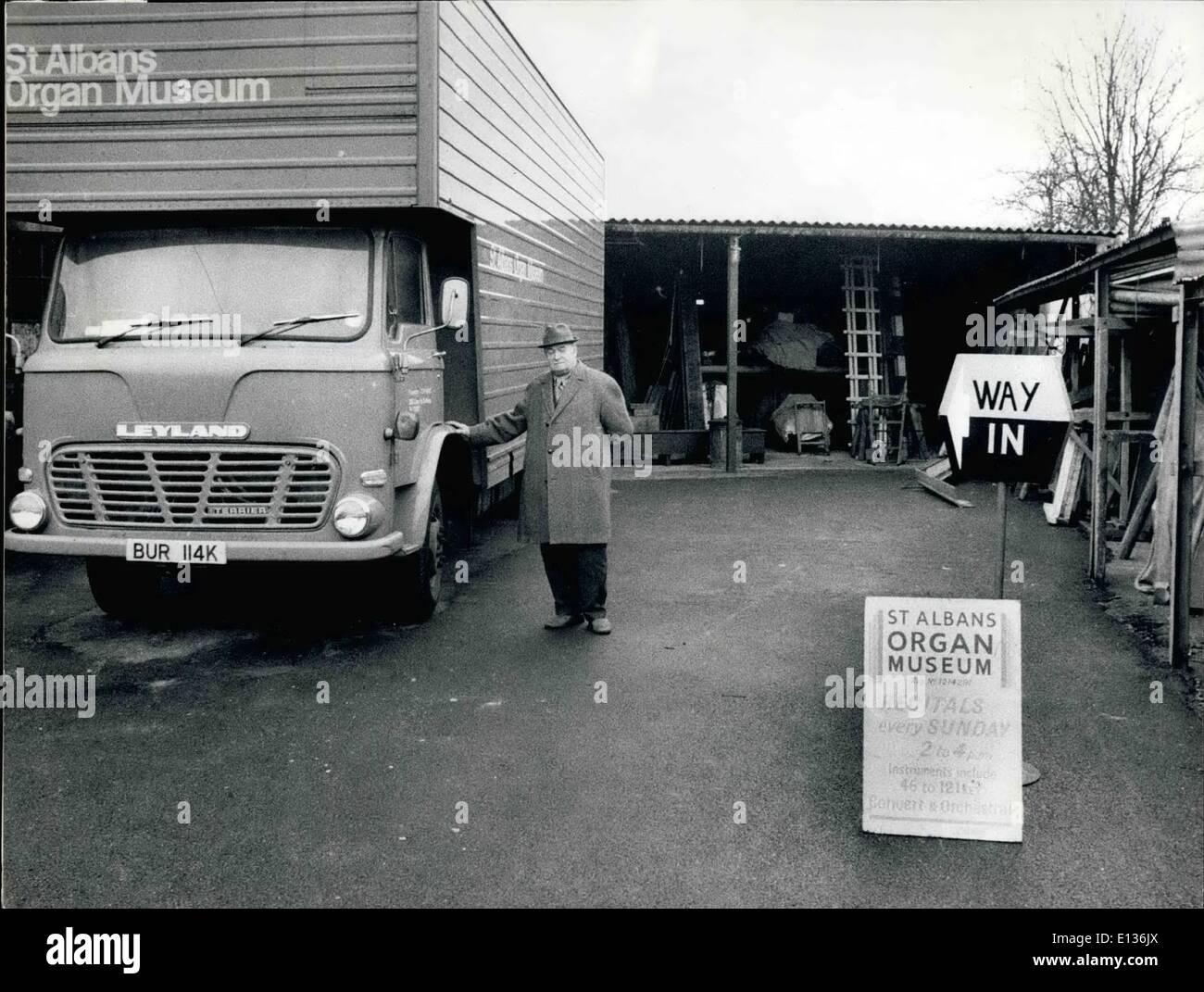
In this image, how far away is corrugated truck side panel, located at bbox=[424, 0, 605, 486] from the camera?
21.4ft

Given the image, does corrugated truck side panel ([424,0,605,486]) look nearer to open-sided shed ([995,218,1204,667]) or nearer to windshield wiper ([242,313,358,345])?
windshield wiper ([242,313,358,345])

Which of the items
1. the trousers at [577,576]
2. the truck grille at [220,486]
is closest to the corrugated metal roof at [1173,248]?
the trousers at [577,576]

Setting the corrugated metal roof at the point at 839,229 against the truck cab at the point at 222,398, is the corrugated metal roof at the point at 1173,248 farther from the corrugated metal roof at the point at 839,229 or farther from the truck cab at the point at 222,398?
the corrugated metal roof at the point at 839,229

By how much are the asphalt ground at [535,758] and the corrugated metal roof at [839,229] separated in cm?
791

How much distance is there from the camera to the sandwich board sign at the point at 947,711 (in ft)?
12.6

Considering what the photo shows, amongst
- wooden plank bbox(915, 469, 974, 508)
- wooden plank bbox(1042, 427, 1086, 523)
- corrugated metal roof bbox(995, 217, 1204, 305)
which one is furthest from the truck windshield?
wooden plank bbox(915, 469, 974, 508)

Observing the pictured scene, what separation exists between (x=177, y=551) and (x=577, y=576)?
7.36ft

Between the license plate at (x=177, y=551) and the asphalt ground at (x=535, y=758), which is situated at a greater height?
the license plate at (x=177, y=551)

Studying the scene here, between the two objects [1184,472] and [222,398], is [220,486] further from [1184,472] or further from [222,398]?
[1184,472]

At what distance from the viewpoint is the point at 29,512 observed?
5.83 meters

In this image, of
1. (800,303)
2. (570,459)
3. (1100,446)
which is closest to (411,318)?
(570,459)
